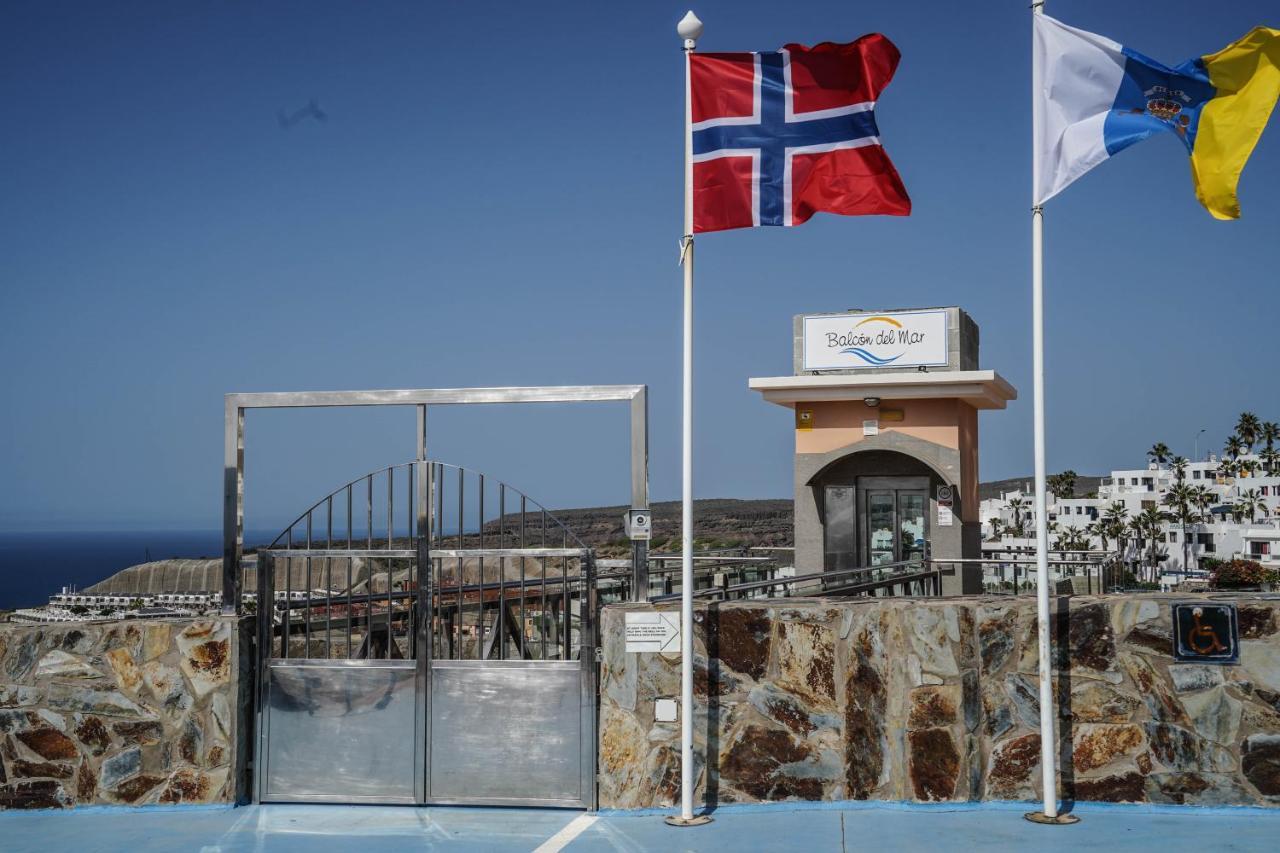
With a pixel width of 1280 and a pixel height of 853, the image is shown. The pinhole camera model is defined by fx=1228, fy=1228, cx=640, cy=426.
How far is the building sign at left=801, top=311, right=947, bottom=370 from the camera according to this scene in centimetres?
1881

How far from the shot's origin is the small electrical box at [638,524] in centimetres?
842

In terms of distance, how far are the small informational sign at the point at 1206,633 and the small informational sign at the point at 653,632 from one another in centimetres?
317

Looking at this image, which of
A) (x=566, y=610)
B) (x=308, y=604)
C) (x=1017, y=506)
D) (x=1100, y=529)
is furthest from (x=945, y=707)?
(x=1017, y=506)

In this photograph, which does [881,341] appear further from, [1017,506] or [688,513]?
[1017,506]

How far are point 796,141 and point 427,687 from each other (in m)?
4.46

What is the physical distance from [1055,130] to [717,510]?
72.6 ft

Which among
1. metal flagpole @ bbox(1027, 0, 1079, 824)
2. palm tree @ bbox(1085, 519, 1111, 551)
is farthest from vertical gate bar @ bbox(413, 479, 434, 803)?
palm tree @ bbox(1085, 519, 1111, 551)

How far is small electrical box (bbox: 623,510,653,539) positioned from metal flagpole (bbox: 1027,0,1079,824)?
8.37 feet

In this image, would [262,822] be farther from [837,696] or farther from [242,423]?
[837,696]

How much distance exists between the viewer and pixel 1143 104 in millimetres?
7656

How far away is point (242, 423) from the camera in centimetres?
921

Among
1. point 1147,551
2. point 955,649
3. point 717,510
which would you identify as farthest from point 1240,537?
point 955,649

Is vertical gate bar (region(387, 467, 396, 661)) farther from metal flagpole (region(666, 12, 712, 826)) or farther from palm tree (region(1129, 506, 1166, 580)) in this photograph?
palm tree (region(1129, 506, 1166, 580))

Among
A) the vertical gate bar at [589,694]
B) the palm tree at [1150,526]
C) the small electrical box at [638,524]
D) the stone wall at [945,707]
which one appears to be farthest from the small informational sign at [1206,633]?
the palm tree at [1150,526]
